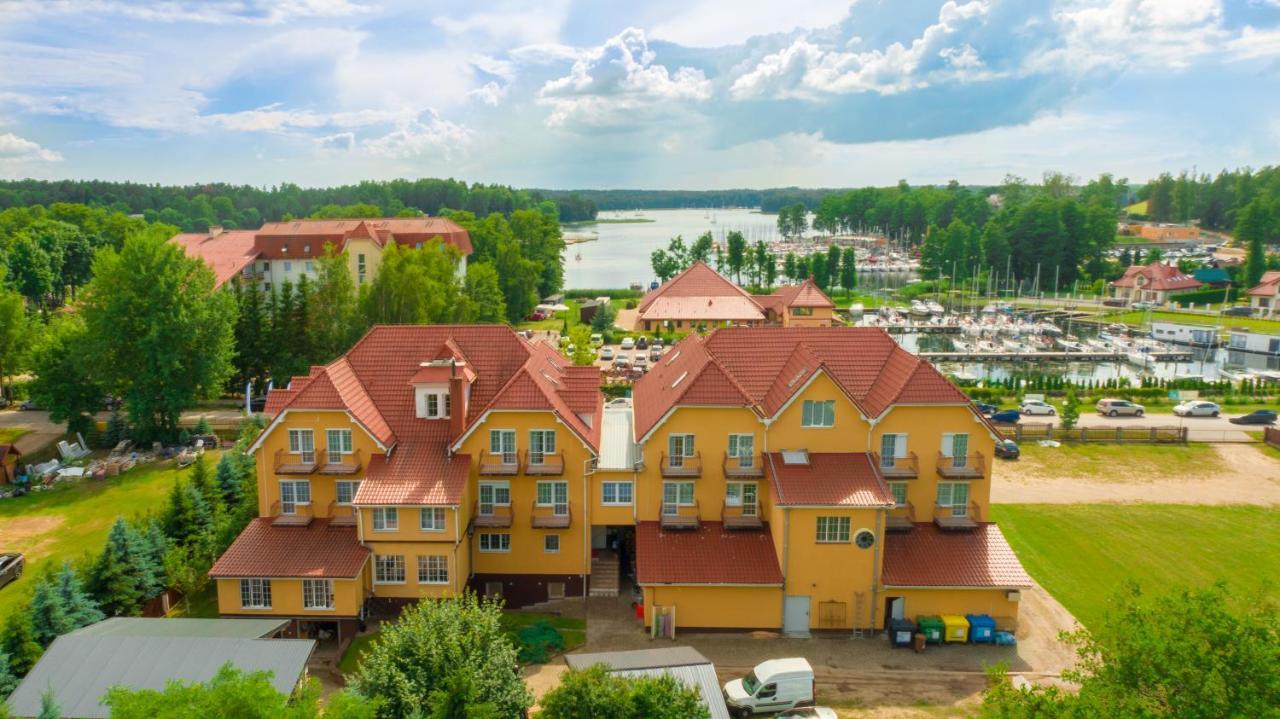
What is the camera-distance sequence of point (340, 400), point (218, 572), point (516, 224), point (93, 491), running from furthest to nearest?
point (516, 224) < point (93, 491) < point (340, 400) < point (218, 572)

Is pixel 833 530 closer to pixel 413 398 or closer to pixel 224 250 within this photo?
pixel 413 398

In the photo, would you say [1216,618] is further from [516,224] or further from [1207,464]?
[516,224]

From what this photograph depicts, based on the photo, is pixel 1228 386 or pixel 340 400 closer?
pixel 340 400

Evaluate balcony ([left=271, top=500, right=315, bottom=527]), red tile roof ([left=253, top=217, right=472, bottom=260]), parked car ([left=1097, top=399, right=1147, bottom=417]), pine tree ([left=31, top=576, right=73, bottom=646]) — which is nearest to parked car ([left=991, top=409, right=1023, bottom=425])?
parked car ([left=1097, top=399, right=1147, bottom=417])

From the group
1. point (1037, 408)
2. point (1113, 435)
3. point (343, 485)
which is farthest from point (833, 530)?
point (1037, 408)

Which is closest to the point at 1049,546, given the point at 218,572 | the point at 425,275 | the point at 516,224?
the point at 218,572

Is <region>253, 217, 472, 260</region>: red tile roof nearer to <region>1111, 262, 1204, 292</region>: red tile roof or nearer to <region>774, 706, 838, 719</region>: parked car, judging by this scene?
<region>774, 706, 838, 719</region>: parked car
